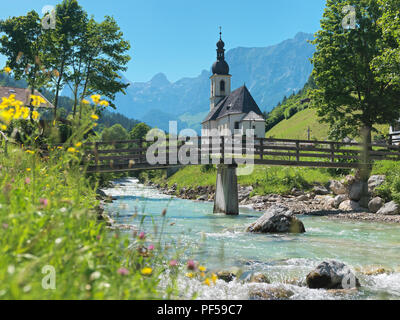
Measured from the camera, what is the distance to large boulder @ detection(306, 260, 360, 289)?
6551mm

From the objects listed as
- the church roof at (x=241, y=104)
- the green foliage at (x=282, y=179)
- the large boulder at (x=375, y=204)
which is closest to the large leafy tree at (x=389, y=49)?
the large boulder at (x=375, y=204)

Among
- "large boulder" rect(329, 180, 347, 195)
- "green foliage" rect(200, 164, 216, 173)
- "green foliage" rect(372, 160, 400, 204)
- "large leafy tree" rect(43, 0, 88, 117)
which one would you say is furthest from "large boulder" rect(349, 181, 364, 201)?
"large leafy tree" rect(43, 0, 88, 117)

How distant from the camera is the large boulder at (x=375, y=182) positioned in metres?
20.8

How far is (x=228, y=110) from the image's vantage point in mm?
74000

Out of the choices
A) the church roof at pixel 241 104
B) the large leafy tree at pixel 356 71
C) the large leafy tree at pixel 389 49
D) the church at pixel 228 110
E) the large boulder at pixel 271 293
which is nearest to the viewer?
the large boulder at pixel 271 293

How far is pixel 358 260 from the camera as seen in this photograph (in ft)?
28.9

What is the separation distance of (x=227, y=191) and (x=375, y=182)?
876 centimetres

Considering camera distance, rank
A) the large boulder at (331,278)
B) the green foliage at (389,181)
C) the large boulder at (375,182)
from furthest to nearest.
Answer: the large boulder at (375,182) → the green foliage at (389,181) → the large boulder at (331,278)

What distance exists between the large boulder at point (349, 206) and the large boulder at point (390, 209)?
81.6 inches

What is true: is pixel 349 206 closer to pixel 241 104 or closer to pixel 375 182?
pixel 375 182

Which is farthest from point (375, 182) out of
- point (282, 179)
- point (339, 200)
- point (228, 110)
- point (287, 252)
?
point (228, 110)

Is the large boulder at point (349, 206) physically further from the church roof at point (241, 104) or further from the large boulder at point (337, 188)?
the church roof at point (241, 104)

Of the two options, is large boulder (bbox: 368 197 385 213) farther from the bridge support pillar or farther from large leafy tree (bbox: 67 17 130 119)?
large leafy tree (bbox: 67 17 130 119)
